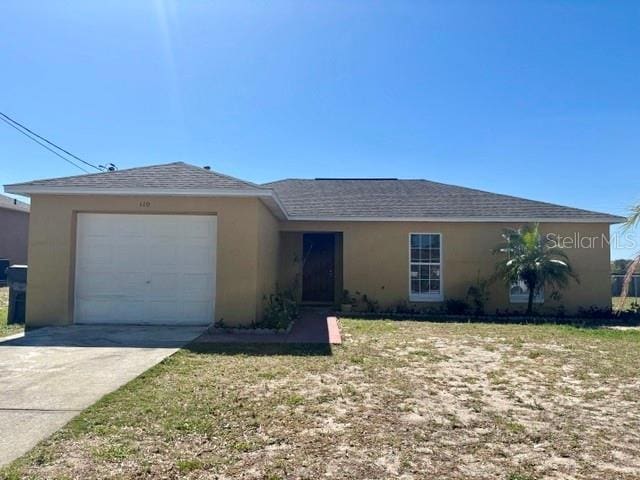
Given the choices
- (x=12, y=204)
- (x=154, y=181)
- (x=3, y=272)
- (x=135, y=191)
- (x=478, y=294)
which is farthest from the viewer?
(x=12, y=204)

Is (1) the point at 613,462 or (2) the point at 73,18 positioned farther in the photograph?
(2) the point at 73,18

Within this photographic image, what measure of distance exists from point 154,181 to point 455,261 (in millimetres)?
9275

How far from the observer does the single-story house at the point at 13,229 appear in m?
25.4

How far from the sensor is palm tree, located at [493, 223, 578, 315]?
40.5ft

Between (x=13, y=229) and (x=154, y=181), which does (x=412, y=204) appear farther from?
(x=13, y=229)

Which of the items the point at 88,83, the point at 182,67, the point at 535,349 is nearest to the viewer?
the point at 535,349

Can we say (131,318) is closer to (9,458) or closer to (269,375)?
(269,375)

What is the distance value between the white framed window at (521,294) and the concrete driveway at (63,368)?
9.87 m

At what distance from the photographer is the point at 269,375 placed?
5.75m

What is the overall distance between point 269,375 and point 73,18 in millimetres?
9794

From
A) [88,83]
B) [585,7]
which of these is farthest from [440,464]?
[88,83]

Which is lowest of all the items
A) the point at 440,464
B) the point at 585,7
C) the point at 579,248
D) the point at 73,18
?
the point at 440,464

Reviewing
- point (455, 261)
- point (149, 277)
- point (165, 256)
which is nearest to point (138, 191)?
point (165, 256)

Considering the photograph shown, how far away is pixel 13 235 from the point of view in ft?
86.2
